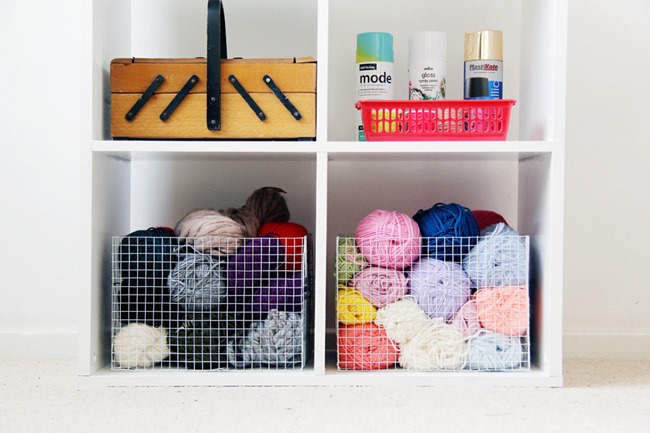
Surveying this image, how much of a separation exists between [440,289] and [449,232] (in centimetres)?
12

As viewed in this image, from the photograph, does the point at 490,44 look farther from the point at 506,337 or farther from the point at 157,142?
the point at 157,142

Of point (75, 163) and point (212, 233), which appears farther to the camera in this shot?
point (75, 163)

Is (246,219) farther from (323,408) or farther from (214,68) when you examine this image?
(323,408)

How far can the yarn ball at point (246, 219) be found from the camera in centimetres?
147

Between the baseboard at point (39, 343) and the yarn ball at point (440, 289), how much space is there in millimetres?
822

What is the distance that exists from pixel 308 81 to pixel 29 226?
2.56 feet

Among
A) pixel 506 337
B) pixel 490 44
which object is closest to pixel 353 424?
pixel 506 337

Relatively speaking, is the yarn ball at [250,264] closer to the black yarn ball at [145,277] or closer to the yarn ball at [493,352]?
the black yarn ball at [145,277]

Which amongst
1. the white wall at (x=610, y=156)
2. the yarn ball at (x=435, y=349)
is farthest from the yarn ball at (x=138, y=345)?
the white wall at (x=610, y=156)

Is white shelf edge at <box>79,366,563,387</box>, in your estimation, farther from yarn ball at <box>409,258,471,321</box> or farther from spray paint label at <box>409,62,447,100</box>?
spray paint label at <box>409,62,447,100</box>

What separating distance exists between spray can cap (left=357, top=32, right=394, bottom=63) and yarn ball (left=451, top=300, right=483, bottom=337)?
0.53 m

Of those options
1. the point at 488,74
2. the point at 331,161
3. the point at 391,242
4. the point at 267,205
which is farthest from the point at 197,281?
the point at 488,74

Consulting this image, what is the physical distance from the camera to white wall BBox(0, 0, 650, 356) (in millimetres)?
1681

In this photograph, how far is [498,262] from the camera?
4.53 ft
